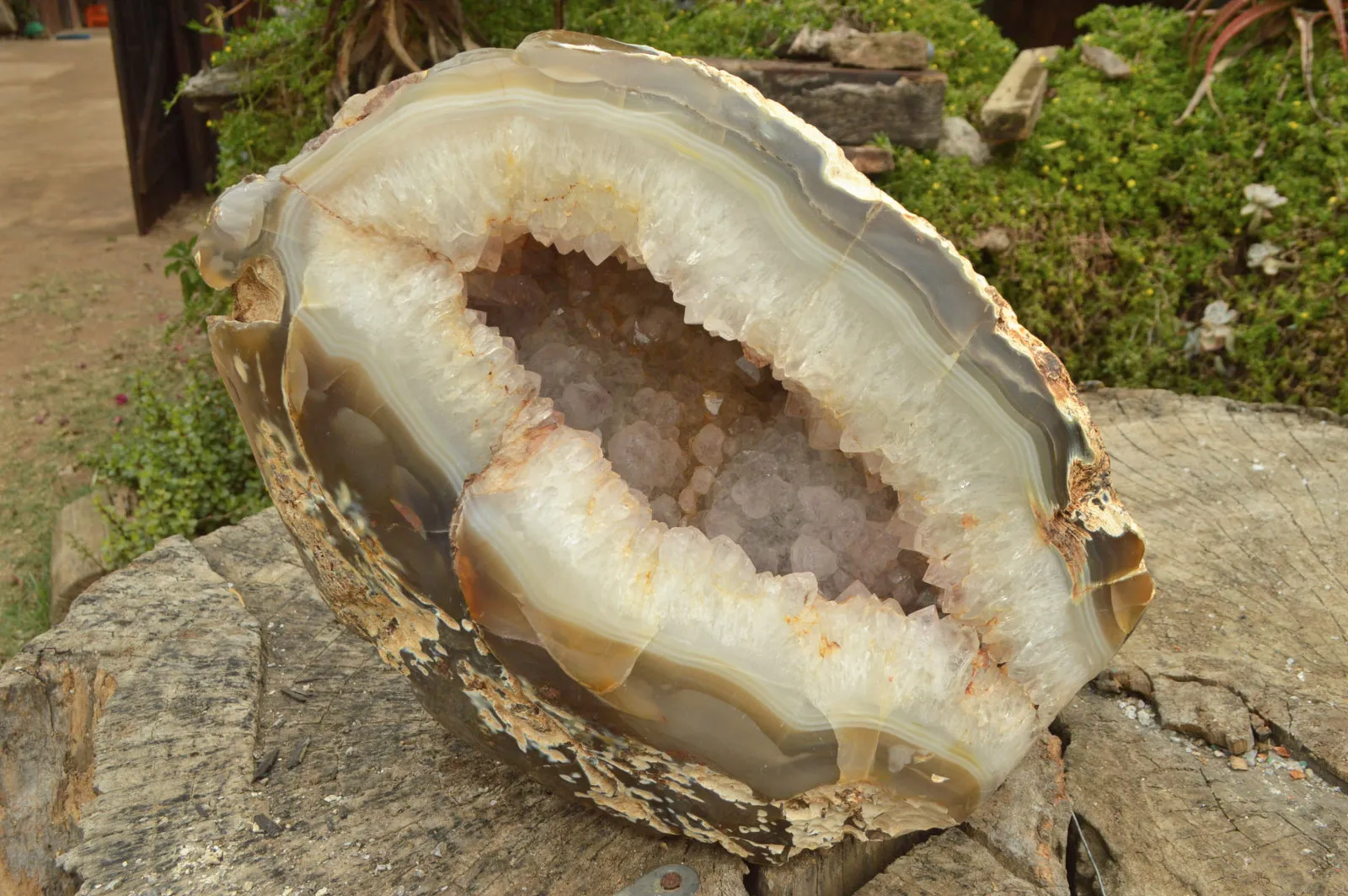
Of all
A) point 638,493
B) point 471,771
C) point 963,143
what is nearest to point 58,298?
point 963,143

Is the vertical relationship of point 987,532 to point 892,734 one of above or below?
above

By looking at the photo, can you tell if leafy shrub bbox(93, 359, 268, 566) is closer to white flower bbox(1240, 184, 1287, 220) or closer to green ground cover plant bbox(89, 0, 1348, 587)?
green ground cover plant bbox(89, 0, 1348, 587)

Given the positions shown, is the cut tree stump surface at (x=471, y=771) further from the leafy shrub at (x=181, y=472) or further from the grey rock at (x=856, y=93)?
the grey rock at (x=856, y=93)

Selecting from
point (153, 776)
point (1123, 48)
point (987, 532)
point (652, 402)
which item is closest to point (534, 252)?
point (652, 402)

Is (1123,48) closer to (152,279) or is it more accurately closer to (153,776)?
(153,776)

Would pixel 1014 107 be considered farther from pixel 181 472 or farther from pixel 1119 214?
pixel 181 472

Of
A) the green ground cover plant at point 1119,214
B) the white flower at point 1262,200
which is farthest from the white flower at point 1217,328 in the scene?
the white flower at point 1262,200
